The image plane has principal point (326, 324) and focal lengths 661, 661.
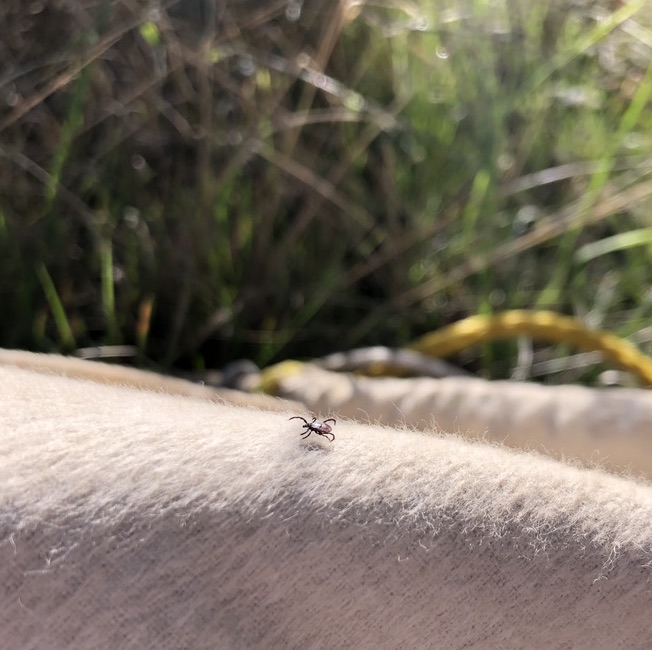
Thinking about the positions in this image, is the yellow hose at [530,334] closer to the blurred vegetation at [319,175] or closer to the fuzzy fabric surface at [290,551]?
the blurred vegetation at [319,175]

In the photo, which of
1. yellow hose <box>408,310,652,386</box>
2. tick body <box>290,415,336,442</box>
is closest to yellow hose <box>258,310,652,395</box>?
yellow hose <box>408,310,652,386</box>

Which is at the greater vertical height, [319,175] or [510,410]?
[319,175]

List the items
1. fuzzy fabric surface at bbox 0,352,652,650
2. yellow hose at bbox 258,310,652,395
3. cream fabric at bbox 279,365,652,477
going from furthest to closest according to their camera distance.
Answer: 1. yellow hose at bbox 258,310,652,395
2. cream fabric at bbox 279,365,652,477
3. fuzzy fabric surface at bbox 0,352,652,650

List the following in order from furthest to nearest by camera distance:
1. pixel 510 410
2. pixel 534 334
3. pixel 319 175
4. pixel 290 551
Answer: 1. pixel 319 175
2. pixel 534 334
3. pixel 510 410
4. pixel 290 551

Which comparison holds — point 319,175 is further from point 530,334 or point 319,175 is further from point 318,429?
point 318,429

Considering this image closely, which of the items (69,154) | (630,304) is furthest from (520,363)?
(69,154)

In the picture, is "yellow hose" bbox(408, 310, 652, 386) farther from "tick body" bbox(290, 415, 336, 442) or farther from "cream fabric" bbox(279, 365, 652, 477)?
"tick body" bbox(290, 415, 336, 442)

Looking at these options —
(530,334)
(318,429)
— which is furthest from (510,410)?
(318,429)
